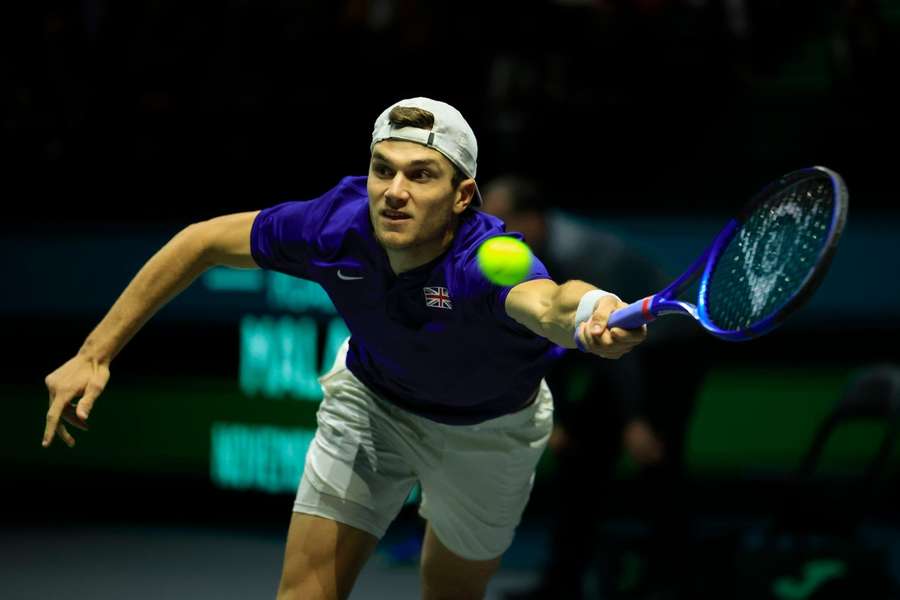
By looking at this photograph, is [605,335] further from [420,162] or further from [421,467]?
[421,467]

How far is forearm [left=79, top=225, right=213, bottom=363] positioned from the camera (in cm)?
394

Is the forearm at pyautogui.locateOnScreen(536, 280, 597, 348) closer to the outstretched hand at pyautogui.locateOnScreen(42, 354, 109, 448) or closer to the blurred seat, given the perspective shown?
the outstretched hand at pyautogui.locateOnScreen(42, 354, 109, 448)

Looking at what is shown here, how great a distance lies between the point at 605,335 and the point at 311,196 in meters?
4.58

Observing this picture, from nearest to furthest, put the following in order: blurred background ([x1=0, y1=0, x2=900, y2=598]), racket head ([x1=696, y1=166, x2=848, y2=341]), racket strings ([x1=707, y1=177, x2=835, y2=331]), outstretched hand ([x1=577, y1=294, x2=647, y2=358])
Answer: racket head ([x1=696, y1=166, x2=848, y2=341]), racket strings ([x1=707, y1=177, x2=835, y2=331]), outstretched hand ([x1=577, y1=294, x2=647, y2=358]), blurred background ([x1=0, y1=0, x2=900, y2=598])

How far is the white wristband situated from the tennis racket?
3.4 inches

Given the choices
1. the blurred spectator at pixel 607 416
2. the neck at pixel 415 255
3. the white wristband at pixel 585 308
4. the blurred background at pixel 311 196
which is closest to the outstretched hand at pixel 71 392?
the neck at pixel 415 255

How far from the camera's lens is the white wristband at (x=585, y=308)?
3.08 metres

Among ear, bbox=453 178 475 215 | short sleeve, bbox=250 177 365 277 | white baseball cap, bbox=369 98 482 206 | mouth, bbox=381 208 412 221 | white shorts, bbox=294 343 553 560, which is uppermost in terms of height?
white baseball cap, bbox=369 98 482 206

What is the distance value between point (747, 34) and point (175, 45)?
3.36 m

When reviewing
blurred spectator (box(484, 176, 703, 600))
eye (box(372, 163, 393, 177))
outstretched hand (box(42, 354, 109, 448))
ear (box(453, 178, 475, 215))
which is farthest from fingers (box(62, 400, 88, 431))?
blurred spectator (box(484, 176, 703, 600))

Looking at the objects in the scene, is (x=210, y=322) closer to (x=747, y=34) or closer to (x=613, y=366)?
(x=613, y=366)

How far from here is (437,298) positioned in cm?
365

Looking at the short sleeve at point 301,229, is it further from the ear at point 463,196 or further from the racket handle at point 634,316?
the racket handle at point 634,316

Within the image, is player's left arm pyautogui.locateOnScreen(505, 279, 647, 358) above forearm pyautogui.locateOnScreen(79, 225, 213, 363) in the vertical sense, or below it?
above
